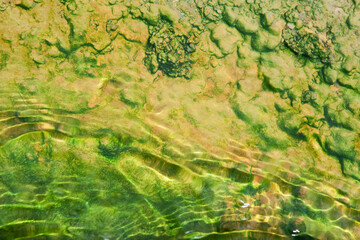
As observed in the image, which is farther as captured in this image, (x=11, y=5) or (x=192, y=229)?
(x=192, y=229)

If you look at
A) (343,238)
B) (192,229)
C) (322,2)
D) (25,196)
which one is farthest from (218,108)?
(25,196)

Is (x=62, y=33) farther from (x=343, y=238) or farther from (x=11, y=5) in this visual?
(x=343, y=238)

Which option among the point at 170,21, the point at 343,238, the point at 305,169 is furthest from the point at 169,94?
the point at 343,238

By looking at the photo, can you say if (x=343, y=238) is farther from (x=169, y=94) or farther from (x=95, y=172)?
(x=95, y=172)

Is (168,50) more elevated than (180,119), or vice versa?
(168,50)

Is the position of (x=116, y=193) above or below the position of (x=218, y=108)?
below

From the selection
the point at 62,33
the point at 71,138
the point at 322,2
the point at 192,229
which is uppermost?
the point at 322,2
